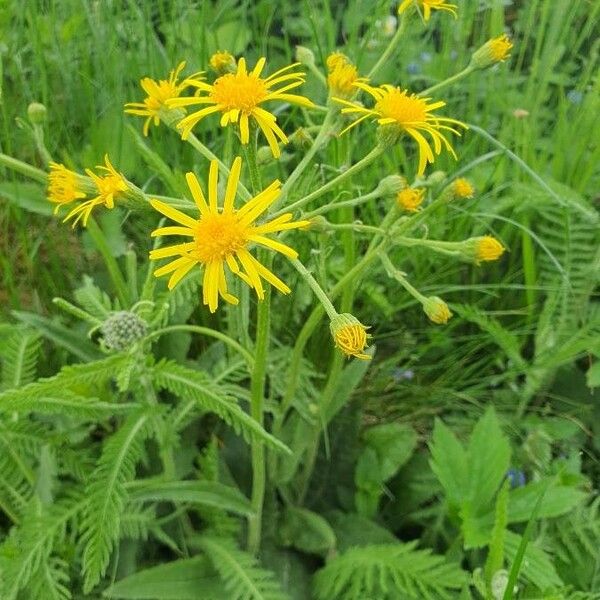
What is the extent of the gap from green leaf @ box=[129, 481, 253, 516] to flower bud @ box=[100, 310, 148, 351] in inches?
10.0

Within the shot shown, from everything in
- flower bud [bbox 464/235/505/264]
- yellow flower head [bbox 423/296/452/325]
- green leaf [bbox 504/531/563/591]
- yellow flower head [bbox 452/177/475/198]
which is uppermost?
yellow flower head [bbox 452/177/475/198]

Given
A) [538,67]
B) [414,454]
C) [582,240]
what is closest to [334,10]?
[538,67]

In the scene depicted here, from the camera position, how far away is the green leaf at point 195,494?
1.20 meters

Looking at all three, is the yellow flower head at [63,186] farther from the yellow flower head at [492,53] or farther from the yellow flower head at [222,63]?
the yellow flower head at [492,53]

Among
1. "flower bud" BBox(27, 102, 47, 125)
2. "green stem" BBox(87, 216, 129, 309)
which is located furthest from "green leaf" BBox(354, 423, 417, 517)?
"flower bud" BBox(27, 102, 47, 125)

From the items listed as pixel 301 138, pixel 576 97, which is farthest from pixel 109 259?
pixel 576 97

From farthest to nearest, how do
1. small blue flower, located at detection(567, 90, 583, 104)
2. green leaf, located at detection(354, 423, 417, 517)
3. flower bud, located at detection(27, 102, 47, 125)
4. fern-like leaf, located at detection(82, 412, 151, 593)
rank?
small blue flower, located at detection(567, 90, 583, 104) < green leaf, located at detection(354, 423, 417, 517) < flower bud, located at detection(27, 102, 47, 125) < fern-like leaf, located at detection(82, 412, 151, 593)

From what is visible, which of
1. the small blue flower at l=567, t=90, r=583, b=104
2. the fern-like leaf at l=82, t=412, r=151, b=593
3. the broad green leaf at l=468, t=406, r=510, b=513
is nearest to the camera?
the fern-like leaf at l=82, t=412, r=151, b=593

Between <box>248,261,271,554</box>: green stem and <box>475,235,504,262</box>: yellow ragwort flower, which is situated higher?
<box>475,235,504,262</box>: yellow ragwort flower

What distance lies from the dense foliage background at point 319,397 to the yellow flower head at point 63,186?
23 centimetres

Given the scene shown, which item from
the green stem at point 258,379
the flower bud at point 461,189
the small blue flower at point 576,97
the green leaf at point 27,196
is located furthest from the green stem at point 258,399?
the small blue flower at point 576,97

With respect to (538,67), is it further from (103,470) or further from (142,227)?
(103,470)

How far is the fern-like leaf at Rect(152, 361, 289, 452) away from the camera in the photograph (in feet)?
3.32

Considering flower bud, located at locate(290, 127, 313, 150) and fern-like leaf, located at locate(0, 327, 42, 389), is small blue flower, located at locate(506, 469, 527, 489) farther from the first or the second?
fern-like leaf, located at locate(0, 327, 42, 389)
